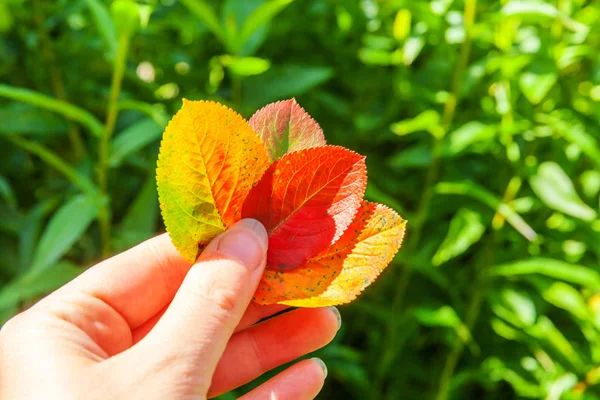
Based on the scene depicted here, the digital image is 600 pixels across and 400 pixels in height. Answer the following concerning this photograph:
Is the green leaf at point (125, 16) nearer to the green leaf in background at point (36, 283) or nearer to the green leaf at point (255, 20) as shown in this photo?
the green leaf at point (255, 20)

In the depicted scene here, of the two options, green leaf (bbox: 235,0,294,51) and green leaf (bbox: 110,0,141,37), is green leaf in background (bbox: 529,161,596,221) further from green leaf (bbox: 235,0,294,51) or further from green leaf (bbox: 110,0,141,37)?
green leaf (bbox: 110,0,141,37)

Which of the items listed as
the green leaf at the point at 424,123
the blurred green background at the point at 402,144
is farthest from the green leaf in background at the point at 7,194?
the green leaf at the point at 424,123

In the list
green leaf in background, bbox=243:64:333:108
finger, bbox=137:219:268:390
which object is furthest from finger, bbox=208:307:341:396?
green leaf in background, bbox=243:64:333:108

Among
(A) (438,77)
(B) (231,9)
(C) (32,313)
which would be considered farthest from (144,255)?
(A) (438,77)

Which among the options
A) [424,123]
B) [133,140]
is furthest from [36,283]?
[424,123]

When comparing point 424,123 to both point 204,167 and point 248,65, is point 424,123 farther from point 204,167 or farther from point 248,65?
point 204,167
